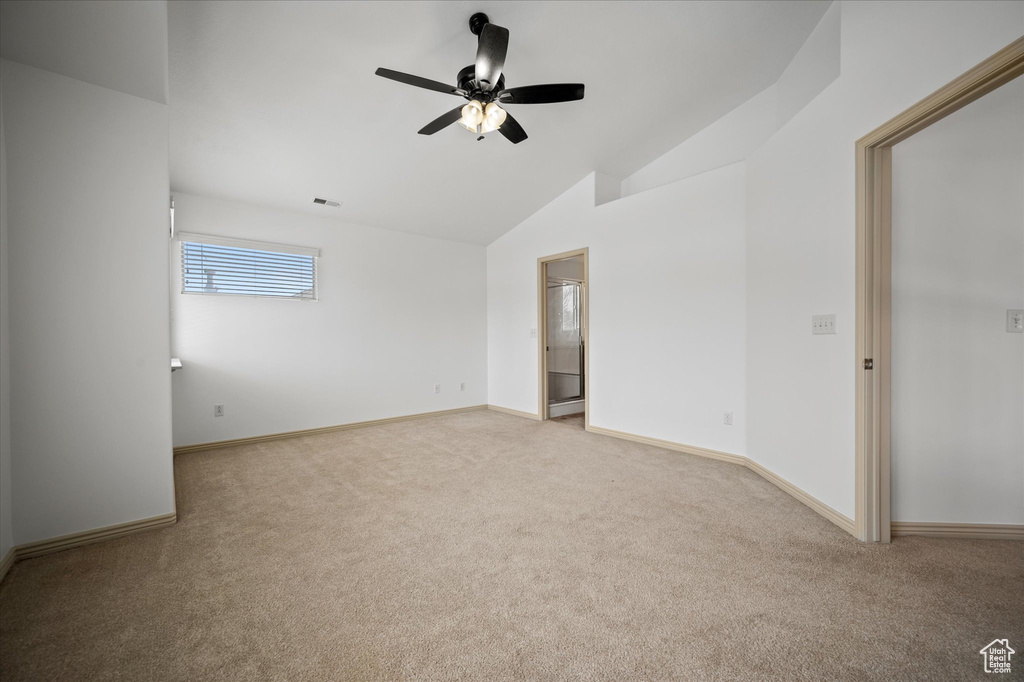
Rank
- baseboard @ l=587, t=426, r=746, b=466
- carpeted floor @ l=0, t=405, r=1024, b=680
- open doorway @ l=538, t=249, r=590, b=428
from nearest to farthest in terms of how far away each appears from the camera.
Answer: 1. carpeted floor @ l=0, t=405, r=1024, b=680
2. baseboard @ l=587, t=426, r=746, b=466
3. open doorway @ l=538, t=249, r=590, b=428

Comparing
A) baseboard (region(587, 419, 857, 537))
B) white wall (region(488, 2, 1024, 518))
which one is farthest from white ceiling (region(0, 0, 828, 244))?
baseboard (region(587, 419, 857, 537))

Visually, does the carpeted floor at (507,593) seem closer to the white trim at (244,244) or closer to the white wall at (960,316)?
the white wall at (960,316)

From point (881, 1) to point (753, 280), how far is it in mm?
1708

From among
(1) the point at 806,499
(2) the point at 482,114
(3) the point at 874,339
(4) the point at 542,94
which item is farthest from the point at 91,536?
(3) the point at 874,339

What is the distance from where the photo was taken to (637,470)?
328cm

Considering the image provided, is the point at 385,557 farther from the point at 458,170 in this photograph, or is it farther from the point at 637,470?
the point at 458,170

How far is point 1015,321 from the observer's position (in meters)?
2.08

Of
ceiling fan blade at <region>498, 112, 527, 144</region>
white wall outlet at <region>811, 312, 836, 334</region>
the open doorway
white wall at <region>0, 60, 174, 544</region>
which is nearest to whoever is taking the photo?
white wall at <region>0, 60, 174, 544</region>

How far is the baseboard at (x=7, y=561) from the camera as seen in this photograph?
5.92 feet

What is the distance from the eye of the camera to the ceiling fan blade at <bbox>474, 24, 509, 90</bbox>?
2061 millimetres

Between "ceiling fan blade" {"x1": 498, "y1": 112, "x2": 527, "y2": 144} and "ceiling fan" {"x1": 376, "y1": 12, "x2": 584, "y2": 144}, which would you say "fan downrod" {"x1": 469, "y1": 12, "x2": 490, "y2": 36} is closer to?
"ceiling fan" {"x1": 376, "y1": 12, "x2": 584, "y2": 144}

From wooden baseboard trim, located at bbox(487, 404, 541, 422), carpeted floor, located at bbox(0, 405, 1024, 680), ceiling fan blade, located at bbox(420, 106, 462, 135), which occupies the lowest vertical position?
carpeted floor, located at bbox(0, 405, 1024, 680)

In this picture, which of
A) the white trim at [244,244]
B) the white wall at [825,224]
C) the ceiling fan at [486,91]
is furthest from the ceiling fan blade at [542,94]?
the white trim at [244,244]

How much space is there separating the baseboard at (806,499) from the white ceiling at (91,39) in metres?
4.21
